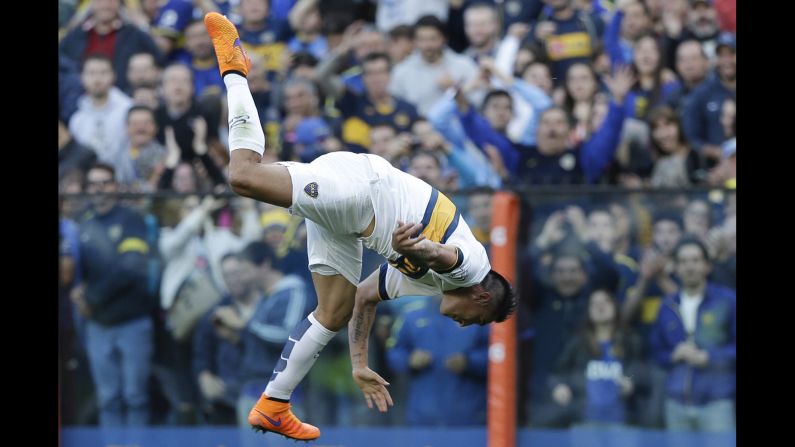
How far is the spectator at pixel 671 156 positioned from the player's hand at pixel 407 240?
13.3ft

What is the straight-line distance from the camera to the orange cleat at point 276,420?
831 centimetres

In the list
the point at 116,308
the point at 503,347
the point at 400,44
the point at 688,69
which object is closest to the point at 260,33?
the point at 400,44

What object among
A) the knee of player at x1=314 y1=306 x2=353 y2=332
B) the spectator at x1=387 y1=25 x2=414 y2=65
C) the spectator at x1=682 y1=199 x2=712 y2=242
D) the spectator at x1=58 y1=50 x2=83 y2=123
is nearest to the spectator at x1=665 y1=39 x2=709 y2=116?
the spectator at x1=682 y1=199 x2=712 y2=242

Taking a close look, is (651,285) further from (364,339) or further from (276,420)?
(276,420)

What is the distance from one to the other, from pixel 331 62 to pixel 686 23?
301cm

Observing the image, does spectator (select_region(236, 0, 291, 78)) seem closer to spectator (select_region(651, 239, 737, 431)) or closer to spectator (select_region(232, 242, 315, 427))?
spectator (select_region(232, 242, 315, 427))

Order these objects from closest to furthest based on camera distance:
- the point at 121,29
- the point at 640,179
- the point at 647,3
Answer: the point at 640,179, the point at 647,3, the point at 121,29

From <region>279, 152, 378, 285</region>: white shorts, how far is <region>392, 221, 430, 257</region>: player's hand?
1.85ft

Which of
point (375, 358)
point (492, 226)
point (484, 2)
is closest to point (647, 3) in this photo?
point (484, 2)

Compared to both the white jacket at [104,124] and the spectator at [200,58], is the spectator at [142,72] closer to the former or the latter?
the white jacket at [104,124]

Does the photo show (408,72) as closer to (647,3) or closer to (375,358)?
(647,3)

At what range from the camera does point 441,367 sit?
9.97m

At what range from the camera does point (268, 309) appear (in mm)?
10227

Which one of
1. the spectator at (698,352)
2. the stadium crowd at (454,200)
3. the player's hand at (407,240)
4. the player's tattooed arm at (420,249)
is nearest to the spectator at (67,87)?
the stadium crowd at (454,200)
